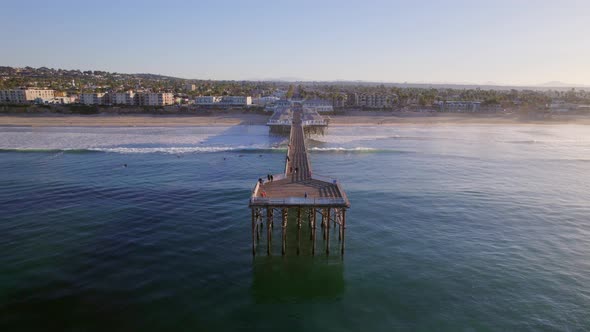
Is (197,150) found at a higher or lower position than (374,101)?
lower

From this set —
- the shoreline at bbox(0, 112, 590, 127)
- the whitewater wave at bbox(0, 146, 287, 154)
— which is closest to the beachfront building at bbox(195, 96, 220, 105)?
the shoreline at bbox(0, 112, 590, 127)

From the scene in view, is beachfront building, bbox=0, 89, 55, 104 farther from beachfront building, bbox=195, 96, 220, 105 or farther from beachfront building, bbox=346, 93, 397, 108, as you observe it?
beachfront building, bbox=346, 93, 397, 108

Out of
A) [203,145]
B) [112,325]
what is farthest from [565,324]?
[203,145]

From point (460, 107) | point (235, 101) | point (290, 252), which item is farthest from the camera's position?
point (235, 101)

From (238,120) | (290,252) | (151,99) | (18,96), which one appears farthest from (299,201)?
(18,96)

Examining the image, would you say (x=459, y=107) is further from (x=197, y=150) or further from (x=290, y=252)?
(x=290, y=252)

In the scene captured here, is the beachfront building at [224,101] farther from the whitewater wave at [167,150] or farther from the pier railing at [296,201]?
the pier railing at [296,201]

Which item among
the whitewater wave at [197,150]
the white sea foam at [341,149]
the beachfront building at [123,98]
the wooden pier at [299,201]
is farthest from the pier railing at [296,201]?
the beachfront building at [123,98]
